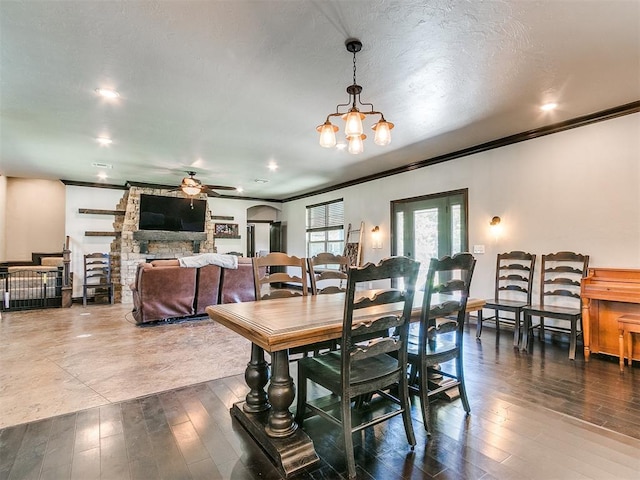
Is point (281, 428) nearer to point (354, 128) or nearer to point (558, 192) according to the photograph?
point (354, 128)

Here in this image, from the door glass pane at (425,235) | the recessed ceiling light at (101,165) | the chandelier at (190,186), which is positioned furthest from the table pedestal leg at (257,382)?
the recessed ceiling light at (101,165)

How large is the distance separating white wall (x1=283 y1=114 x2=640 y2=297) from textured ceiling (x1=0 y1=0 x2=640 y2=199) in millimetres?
357

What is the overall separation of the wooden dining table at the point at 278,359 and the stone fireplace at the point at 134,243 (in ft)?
21.4

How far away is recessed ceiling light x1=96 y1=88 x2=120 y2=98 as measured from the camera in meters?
3.22

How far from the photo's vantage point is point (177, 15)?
2.19m

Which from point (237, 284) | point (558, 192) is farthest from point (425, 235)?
point (237, 284)

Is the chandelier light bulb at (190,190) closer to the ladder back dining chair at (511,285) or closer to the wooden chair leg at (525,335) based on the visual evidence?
the ladder back dining chair at (511,285)

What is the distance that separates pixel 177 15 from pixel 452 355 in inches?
118

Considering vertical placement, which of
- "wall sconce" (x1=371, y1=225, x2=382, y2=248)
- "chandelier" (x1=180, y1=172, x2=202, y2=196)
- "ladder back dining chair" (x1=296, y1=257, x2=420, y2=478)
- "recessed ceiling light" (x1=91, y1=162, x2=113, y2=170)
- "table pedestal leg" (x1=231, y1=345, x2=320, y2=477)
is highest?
"recessed ceiling light" (x1=91, y1=162, x2=113, y2=170)

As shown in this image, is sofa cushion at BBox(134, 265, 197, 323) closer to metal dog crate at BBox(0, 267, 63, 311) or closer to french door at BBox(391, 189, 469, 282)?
metal dog crate at BBox(0, 267, 63, 311)

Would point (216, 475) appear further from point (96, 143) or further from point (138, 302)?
point (96, 143)

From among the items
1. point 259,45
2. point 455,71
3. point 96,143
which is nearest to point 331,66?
point 259,45

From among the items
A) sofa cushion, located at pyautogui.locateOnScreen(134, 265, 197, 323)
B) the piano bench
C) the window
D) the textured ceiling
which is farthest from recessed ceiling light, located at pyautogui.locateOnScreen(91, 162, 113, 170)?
the piano bench

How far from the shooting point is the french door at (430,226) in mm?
5336
